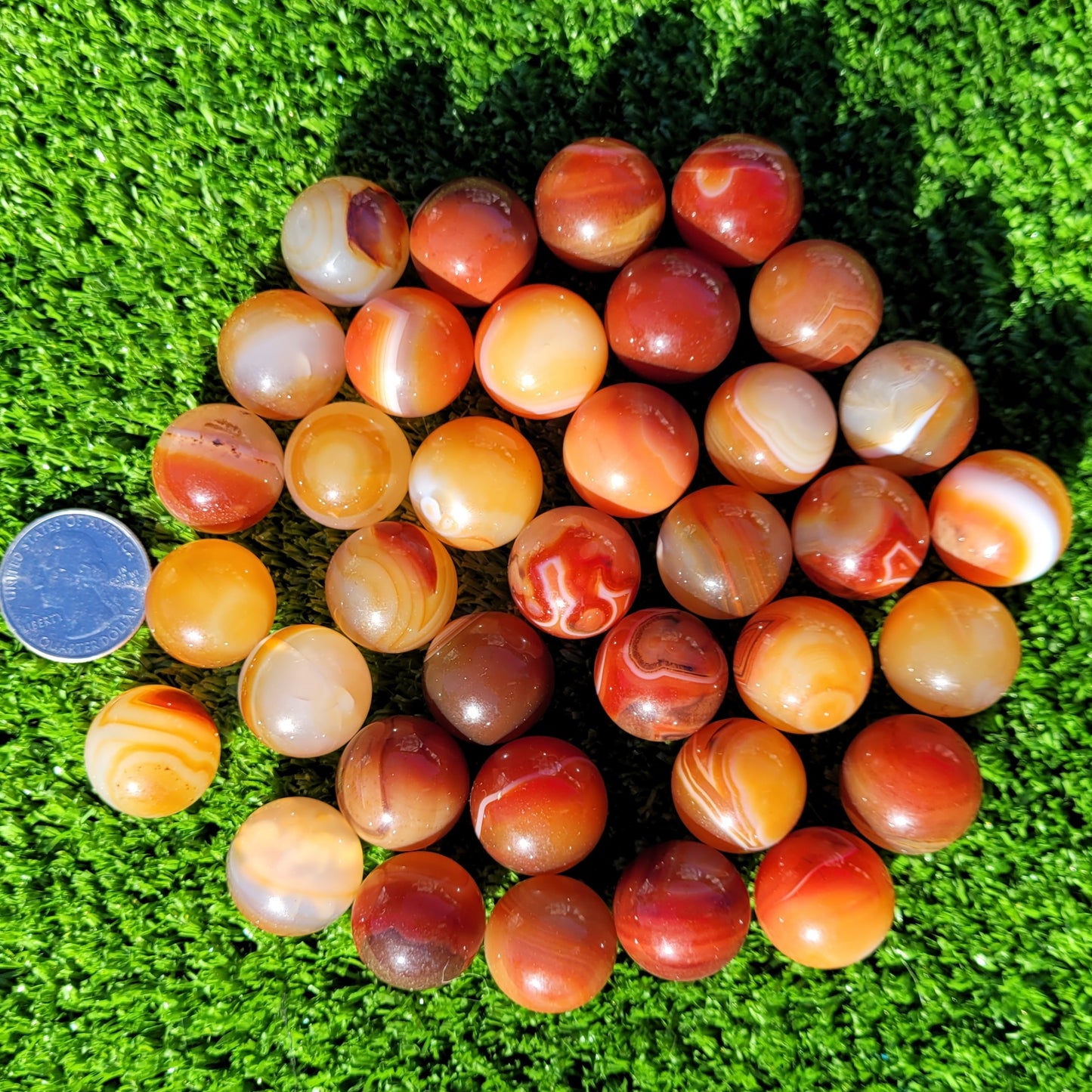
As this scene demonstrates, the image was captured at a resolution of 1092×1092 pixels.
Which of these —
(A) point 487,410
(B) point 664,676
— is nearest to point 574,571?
(B) point 664,676

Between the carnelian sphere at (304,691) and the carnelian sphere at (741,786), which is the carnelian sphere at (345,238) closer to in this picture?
the carnelian sphere at (304,691)

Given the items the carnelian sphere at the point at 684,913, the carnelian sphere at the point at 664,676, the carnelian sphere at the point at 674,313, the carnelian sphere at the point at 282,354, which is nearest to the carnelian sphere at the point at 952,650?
the carnelian sphere at the point at 664,676

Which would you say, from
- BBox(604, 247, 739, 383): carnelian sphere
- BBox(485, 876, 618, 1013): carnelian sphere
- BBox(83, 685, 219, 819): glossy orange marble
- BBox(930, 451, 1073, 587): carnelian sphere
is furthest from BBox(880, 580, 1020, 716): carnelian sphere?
BBox(83, 685, 219, 819): glossy orange marble

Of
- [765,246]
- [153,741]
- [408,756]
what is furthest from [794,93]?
[153,741]

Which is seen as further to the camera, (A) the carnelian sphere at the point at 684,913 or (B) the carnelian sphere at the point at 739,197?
(B) the carnelian sphere at the point at 739,197

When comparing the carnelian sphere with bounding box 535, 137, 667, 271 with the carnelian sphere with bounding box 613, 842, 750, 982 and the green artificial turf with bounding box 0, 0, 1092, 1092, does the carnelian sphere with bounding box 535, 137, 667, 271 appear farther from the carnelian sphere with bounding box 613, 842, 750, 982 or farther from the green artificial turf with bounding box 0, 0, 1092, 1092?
the carnelian sphere with bounding box 613, 842, 750, 982

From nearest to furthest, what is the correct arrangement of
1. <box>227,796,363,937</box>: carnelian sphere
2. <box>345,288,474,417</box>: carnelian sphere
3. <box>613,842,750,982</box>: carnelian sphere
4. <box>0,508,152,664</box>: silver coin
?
<box>613,842,750,982</box>: carnelian sphere → <box>227,796,363,937</box>: carnelian sphere → <box>345,288,474,417</box>: carnelian sphere → <box>0,508,152,664</box>: silver coin
